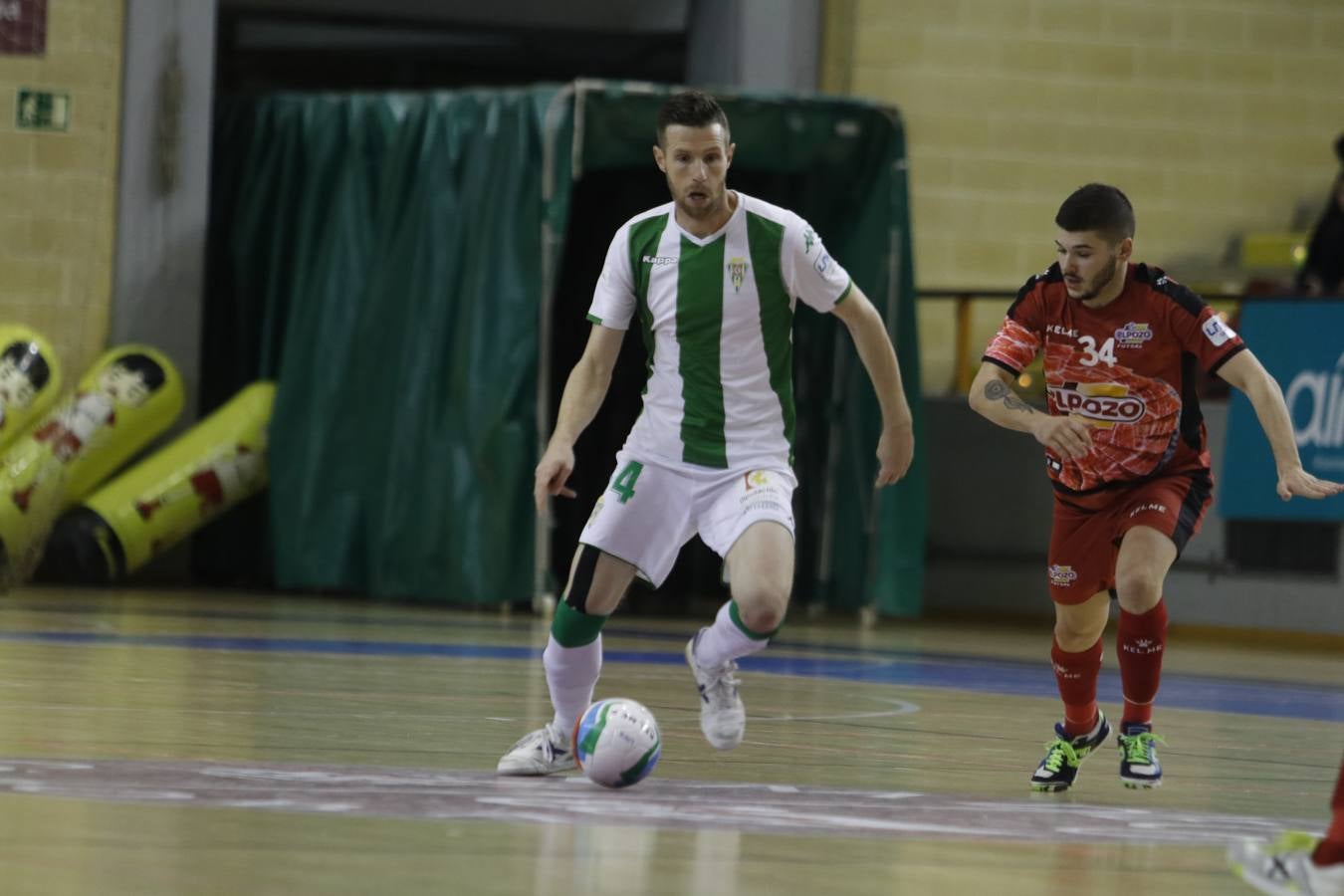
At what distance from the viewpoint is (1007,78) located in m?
15.6

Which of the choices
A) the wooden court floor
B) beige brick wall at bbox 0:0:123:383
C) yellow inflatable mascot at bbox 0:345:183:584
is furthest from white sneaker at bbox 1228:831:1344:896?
beige brick wall at bbox 0:0:123:383

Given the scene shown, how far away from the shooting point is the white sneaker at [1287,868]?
3785 mm

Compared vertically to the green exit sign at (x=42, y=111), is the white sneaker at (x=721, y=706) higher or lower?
lower

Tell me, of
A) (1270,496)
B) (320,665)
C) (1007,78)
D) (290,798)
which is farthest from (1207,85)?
(290,798)

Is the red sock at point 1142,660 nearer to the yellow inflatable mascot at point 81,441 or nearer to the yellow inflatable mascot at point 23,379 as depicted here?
the yellow inflatable mascot at point 81,441

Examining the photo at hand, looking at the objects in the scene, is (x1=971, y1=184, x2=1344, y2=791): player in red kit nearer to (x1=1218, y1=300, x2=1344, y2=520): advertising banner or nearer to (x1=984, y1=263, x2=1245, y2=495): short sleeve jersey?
(x1=984, y1=263, x2=1245, y2=495): short sleeve jersey

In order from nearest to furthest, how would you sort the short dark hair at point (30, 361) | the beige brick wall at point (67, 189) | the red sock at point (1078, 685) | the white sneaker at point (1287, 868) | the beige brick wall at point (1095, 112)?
the white sneaker at point (1287, 868), the red sock at point (1078, 685), the short dark hair at point (30, 361), the beige brick wall at point (67, 189), the beige brick wall at point (1095, 112)

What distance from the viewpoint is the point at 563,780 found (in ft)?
18.1

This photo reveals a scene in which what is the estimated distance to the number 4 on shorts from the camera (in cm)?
564

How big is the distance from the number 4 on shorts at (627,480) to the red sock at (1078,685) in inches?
53.7

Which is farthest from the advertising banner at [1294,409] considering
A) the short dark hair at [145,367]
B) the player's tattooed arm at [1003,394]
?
A: the player's tattooed arm at [1003,394]

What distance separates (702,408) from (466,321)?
751cm

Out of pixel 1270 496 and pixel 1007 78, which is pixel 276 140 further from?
pixel 1270 496

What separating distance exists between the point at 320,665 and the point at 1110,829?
471 cm
